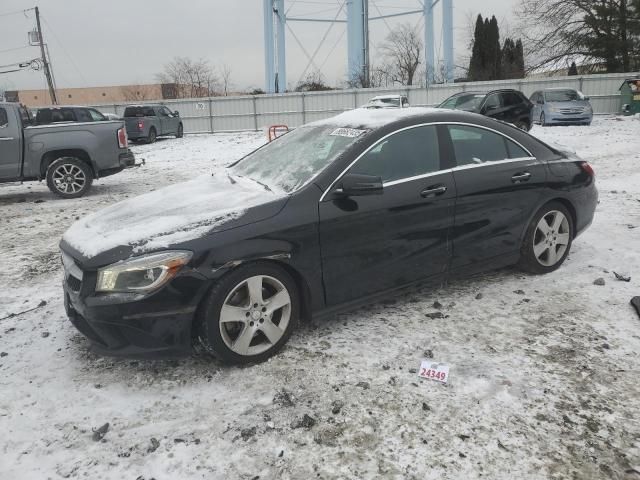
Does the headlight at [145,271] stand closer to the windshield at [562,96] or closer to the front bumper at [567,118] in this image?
the front bumper at [567,118]

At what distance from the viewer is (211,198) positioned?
12.1 ft

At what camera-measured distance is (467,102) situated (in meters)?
15.7

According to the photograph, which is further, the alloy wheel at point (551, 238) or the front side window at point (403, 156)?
the alloy wheel at point (551, 238)

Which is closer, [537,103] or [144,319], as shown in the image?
[144,319]

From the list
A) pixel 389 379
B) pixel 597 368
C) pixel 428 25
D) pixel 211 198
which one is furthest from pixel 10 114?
pixel 428 25

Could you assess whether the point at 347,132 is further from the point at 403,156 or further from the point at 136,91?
the point at 136,91

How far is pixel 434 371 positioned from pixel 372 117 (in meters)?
2.02

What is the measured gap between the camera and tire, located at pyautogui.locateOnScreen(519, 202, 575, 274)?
454 centimetres

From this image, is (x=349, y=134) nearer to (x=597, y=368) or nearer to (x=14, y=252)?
(x=597, y=368)

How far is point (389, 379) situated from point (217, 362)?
1.10 m

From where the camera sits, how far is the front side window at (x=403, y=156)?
3.75 meters

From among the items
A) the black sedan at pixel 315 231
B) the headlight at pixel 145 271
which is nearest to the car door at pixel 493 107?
the black sedan at pixel 315 231

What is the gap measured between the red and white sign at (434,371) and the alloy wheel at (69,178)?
836 centimetres

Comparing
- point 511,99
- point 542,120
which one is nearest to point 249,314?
point 511,99
